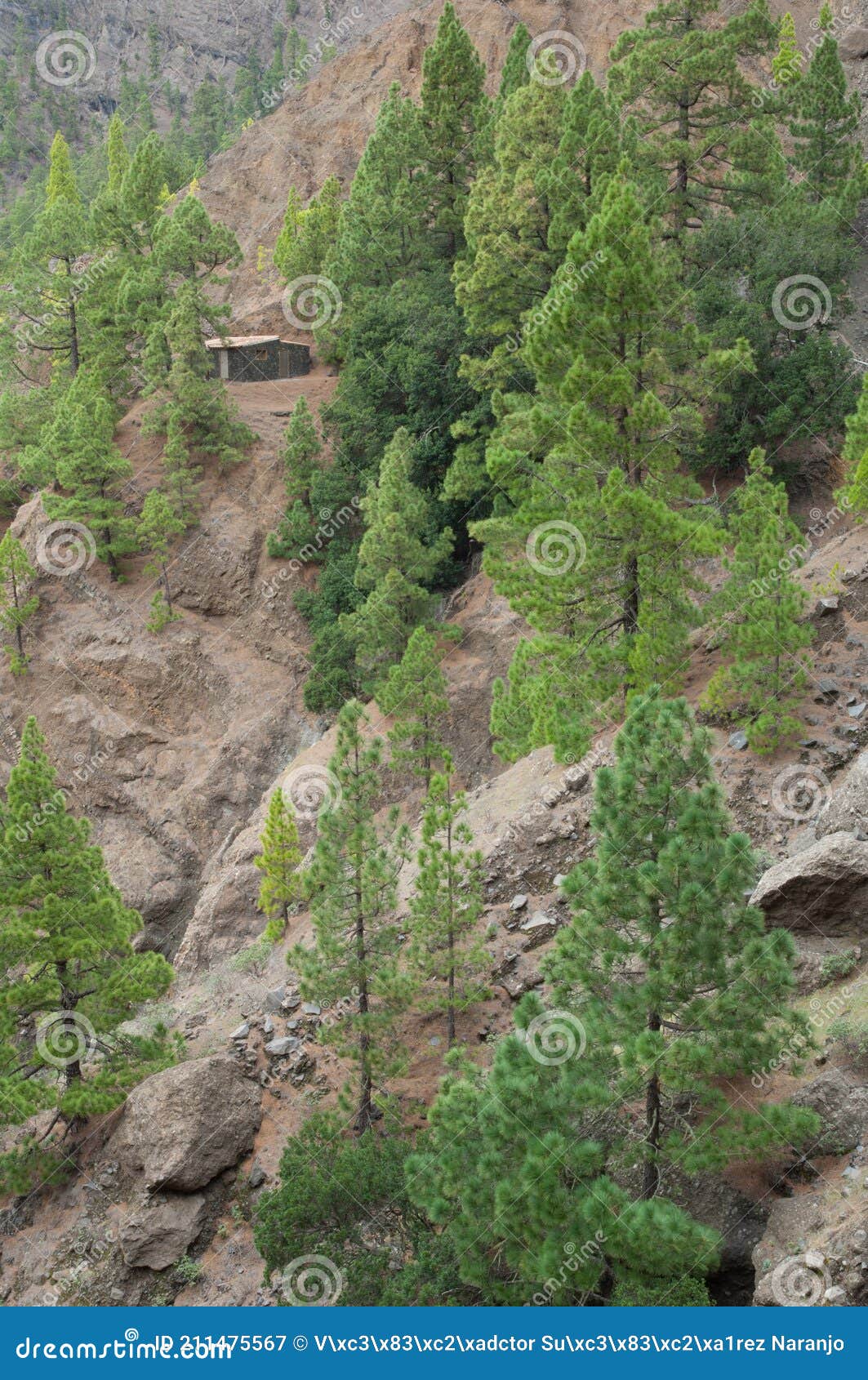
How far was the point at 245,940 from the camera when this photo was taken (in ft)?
104

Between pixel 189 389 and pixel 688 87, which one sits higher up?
pixel 688 87

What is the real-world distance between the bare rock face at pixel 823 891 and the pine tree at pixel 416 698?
1401 centimetres

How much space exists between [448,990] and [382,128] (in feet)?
125

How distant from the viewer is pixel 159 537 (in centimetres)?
A: 4384

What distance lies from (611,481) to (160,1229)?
15084mm

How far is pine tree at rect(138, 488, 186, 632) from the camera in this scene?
43.5 meters

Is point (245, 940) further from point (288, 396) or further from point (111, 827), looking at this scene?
point (288, 396)

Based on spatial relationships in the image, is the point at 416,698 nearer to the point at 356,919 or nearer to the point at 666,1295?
the point at 356,919

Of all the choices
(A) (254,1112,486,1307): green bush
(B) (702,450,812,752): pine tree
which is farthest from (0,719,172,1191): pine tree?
(B) (702,450,812,752): pine tree

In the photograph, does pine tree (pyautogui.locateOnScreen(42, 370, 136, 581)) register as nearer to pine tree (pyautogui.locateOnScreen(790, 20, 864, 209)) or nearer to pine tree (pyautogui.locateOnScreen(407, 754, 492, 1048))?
pine tree (pyautogui.locateOnScreen(407, 754, 492, 1048))

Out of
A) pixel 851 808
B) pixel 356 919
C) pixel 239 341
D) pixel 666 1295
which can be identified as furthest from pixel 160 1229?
pixel 239 341

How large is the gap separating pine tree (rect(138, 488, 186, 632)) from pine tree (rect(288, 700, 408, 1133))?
1027 inches

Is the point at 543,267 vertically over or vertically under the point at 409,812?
over

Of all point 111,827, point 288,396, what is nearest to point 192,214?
point 288,396
